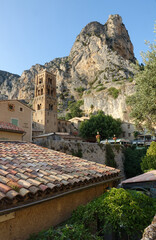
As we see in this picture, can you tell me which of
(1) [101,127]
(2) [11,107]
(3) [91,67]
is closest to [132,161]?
(1) [101,127]

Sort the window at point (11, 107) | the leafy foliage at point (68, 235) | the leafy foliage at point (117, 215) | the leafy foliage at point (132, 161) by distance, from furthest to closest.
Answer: the leafy foliage at point (132, 161)
the window at point (11, 107)
the leafy foliage at point (117, 215)
the leafy foliage at point (68, 235)

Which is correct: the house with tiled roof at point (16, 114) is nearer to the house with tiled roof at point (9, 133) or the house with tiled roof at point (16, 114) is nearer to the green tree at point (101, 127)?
the house with tiled roof at point (9, 133)

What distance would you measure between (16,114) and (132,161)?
1853 centimetres

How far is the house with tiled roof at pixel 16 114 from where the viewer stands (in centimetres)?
2155

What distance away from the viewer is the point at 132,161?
951 inches

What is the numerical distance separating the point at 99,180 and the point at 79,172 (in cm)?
65

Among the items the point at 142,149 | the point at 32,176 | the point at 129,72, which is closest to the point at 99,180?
the point at 32,176

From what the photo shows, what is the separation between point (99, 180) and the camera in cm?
474

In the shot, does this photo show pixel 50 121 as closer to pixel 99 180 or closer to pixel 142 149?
pixel 142 149

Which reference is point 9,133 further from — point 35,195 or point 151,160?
point 151,160

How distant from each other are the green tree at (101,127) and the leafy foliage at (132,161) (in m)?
12.9

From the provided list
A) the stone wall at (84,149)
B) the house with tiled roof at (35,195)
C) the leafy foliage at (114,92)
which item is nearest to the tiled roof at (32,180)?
the house with tiled roof at (35,195)

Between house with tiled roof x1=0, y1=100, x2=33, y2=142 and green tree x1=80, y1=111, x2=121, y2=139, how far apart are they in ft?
59.1

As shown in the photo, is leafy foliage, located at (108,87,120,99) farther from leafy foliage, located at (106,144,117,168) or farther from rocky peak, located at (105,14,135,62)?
rocky peak, located at (105,14,135,62)
